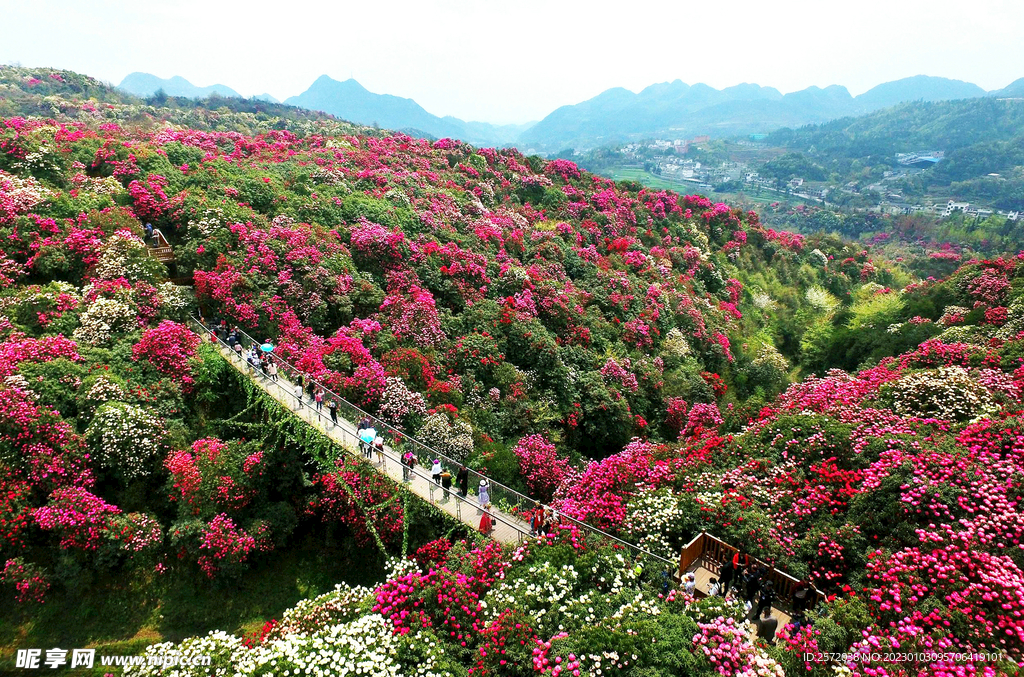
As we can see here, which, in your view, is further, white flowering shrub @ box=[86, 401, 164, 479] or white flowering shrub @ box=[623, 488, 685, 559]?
white flowering shrub @ box=[86, 401, 164, 479]

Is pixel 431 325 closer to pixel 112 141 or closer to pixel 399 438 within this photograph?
pixel 399 438

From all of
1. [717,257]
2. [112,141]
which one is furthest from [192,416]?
[717,257]

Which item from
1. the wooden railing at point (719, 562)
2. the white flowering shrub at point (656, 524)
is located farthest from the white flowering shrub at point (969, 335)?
the wooden railing at point (719, 562)

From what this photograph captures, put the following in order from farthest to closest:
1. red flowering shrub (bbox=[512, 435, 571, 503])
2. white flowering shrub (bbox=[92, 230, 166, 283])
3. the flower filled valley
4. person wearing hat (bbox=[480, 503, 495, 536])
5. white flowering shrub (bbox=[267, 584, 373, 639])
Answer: white flowering shrub (bbox=[92, 230, 166, 283]), red flowering shrub (bbox=[512, 435, 571, 503]), person wearing hat (bbox=[480, 503, 495, 536]), white flowering shrub (bbox=[267, 584, 373, 639]), the flower filled valley

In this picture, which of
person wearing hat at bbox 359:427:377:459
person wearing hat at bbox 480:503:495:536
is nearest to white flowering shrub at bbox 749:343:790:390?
person wearing hat at bbox 480:503:495:536

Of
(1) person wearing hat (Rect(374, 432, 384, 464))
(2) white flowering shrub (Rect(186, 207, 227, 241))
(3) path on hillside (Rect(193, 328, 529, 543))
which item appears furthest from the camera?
(2) white flowering shrub (Rect(186, 207, 227, 241))

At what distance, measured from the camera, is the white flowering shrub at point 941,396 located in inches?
595

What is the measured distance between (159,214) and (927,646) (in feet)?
97.9

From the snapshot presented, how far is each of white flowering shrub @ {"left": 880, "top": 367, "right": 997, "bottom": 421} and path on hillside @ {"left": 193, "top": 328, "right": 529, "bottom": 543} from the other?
12.0m

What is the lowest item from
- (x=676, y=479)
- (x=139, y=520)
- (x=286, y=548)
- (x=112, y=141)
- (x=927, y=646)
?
(x=286, y=548)

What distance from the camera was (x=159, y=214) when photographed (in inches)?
982

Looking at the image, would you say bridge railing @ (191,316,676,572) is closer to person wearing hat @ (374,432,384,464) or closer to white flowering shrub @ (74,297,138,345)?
person wearing hat @ (374,432,384,464)

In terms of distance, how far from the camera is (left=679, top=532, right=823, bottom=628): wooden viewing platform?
10.8 meters

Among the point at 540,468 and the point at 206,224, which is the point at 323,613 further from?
the point at 206,224
